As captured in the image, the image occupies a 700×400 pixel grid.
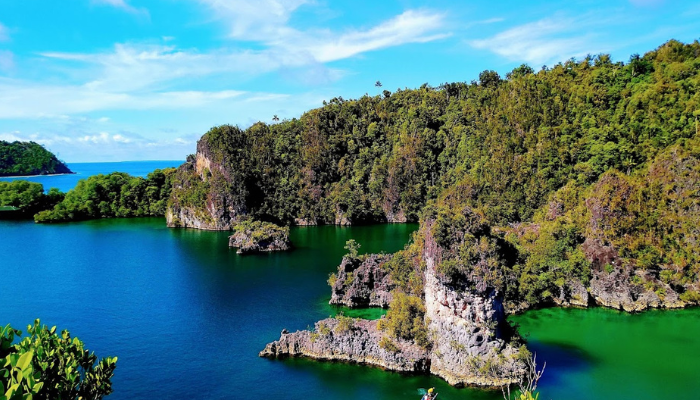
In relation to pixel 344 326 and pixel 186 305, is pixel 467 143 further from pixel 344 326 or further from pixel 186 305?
pixel 344 326

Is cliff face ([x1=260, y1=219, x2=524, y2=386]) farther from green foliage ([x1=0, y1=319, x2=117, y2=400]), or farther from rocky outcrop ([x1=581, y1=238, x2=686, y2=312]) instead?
rocky outcrop ([x1=581, y1=238, x2=686, y2=312])

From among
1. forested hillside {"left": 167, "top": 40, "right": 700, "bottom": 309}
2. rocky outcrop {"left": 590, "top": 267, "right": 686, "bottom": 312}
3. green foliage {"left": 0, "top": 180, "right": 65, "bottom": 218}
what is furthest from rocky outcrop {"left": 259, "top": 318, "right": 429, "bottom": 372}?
green foliage {"left": 0, "top": 180, "right": 65, "bottom": 218}

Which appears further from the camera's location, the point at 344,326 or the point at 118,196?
the point at 118,196

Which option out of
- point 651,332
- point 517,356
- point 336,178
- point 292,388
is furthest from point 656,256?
point 336,178

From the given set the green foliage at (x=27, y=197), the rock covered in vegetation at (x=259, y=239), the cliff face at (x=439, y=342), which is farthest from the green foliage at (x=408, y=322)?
the green foliage at (x=27, y=197)

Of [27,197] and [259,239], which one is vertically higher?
[27,197]

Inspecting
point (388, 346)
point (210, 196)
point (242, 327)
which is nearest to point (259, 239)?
point (210, 196)
